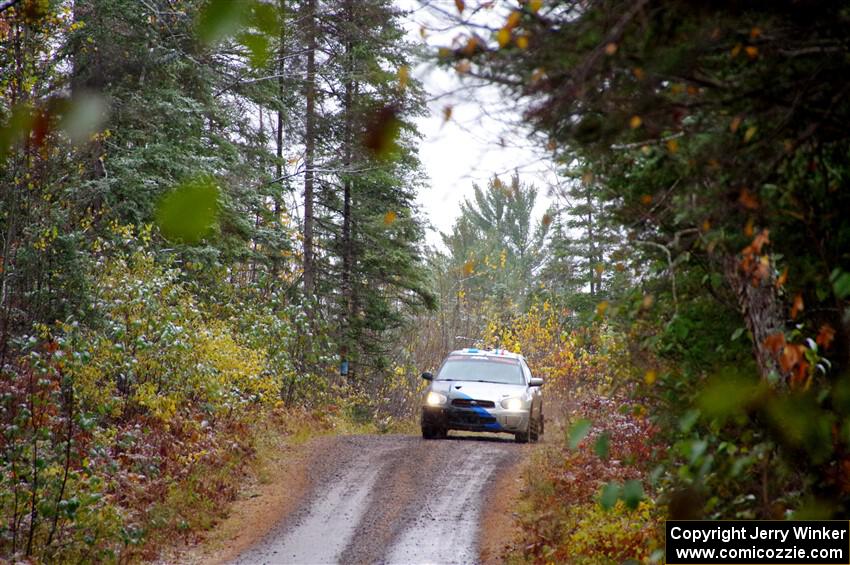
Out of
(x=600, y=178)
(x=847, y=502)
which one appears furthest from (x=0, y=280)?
(x=847, y=502)

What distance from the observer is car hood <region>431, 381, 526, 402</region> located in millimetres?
16156

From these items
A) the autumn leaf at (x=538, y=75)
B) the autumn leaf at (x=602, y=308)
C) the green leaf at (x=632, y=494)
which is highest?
the autumn leaf at (x=538, y=75)

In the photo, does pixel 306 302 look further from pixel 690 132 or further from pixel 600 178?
pixel 690 132

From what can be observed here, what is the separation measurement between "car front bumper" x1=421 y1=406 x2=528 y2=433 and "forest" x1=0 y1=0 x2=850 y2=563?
3.09 ft

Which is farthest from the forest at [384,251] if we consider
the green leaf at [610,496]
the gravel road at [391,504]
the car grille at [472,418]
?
the car grille at [472,418]

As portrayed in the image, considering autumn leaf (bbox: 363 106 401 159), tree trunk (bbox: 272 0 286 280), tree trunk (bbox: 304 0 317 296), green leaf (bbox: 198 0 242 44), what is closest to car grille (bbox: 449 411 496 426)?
tree trunk (bbox: 272 0 286 280)

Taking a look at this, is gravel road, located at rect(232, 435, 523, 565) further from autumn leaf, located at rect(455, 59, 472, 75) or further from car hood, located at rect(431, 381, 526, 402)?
autumn leaf, located at rect(455, 59, 472, 75)

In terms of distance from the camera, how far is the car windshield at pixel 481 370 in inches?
672

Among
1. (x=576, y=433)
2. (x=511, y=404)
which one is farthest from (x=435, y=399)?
(x=576, y=433)

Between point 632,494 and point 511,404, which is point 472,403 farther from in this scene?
point 632,494

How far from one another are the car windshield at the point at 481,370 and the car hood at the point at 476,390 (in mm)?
350

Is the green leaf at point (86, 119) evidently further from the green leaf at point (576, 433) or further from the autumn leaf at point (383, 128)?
the green leaf at point (576, 433)

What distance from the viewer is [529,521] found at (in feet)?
34.9

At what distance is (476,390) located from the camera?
16.3 m
